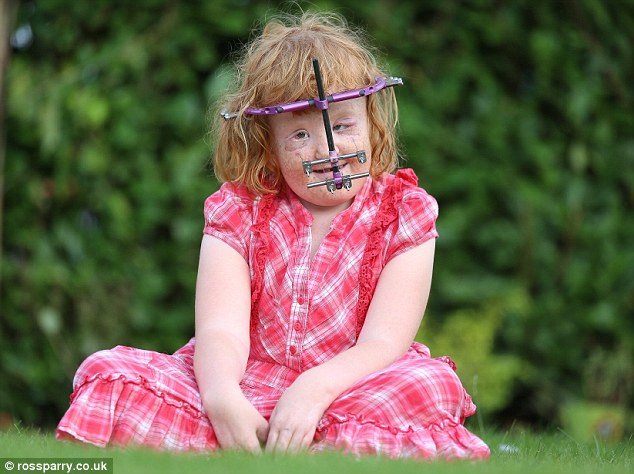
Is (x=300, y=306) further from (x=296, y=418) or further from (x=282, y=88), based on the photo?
(x=282, y=88)

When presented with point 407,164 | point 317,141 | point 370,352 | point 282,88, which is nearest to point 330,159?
point 317,141

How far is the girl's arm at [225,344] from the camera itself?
2463 millimetres

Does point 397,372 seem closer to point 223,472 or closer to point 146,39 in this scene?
point 223,472

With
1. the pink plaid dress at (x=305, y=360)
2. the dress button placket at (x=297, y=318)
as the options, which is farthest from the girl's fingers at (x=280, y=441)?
the dress button placket at (x=297, y=318)

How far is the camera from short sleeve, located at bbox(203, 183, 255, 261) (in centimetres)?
290

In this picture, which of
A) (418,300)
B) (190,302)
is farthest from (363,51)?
(190,302)

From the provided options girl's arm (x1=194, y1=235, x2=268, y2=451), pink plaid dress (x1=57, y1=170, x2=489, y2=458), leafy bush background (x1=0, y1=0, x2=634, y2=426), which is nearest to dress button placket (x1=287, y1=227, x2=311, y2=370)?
pink plaid dress (x1=57, y1=170, x2=489, y2=458)

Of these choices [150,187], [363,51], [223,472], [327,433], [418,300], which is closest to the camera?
[223,472]

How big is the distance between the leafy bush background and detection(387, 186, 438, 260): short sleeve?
1.45 metres

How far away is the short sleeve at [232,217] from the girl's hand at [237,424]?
537 mm

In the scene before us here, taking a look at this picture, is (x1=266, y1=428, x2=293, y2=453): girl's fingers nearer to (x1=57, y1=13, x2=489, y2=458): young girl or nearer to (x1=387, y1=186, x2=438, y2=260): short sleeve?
(x1=57, y1=13, x2=489, y2=458): young girl

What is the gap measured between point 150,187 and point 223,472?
Result: 248 centimetres

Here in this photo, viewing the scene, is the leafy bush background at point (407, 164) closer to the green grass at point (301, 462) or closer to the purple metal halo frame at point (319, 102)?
the purple metal halo frame at point (319, 102)

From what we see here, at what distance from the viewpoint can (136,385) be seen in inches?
99.4
